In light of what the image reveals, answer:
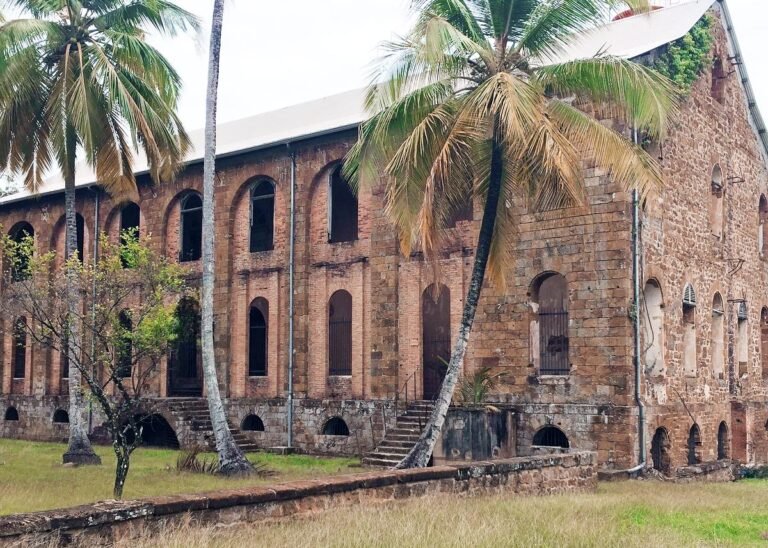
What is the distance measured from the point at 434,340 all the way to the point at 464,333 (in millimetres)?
8476

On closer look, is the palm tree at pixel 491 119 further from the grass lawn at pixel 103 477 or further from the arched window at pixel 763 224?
the arched window at pixel 763 224

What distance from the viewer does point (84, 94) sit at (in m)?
19.1

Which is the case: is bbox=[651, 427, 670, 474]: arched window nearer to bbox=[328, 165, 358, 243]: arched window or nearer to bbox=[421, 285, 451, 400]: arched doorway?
bbox=[421, 285, 451, 400]: arched doorway

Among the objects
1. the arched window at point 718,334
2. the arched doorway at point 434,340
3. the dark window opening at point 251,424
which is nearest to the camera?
the arched window at point 718,334

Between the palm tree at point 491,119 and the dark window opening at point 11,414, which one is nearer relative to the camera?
the palm tree at point 491,119

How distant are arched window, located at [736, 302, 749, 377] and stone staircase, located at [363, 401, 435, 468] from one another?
346 inches

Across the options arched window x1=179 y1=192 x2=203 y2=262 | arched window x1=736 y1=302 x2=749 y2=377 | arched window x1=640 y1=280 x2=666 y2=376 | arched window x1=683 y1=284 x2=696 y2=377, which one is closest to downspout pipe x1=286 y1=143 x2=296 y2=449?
arched window x1=179 y1=192 x2=203 y2=262

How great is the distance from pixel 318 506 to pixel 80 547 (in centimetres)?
310

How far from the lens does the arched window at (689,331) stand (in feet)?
70.4

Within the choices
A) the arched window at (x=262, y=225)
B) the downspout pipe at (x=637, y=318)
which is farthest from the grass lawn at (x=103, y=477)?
the arched window at (x=262, y=225)

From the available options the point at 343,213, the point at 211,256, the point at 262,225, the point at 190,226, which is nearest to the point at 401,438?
the point at 211,256

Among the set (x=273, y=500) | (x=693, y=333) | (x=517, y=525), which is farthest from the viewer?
(x=693, y=333)

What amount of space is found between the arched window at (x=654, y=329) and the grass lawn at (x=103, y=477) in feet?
22.0

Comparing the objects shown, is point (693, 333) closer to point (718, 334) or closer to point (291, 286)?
point (718, 334)
